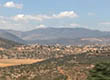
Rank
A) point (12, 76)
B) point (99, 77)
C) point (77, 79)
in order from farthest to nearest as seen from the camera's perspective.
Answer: point (12, 76), point (77, 79), point (99, 77)

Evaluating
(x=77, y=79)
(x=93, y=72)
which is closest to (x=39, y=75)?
(x=77, y=79)

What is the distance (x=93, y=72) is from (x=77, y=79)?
6178 cm

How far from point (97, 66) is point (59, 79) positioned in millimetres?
66825

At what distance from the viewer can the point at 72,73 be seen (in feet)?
312

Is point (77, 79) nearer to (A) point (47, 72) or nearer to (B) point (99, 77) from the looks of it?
(A) point (47, 72)

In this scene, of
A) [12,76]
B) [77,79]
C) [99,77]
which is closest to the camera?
[99,77]

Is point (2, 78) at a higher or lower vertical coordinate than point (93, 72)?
lower

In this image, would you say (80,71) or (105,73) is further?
(80,71)

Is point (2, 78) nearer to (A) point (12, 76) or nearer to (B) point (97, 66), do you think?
(A) point (12, 76)

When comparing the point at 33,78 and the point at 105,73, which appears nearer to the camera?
the point at 105,73

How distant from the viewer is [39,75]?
10062 cm

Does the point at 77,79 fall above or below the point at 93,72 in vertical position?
below

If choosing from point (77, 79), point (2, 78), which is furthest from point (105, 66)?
point (2, 78)

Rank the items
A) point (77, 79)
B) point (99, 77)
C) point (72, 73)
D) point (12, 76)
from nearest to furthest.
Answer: point (99, 77) → point (77, 79) → point (72, 73) → point (12, 76)
